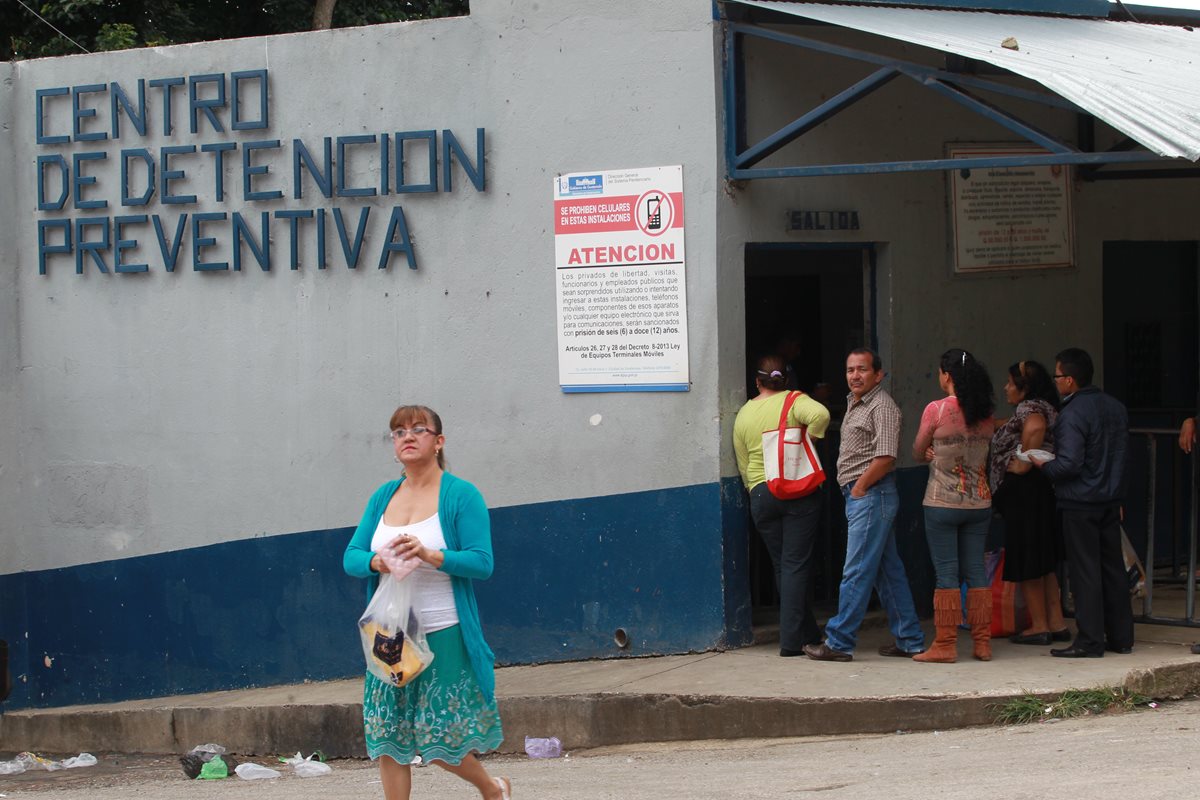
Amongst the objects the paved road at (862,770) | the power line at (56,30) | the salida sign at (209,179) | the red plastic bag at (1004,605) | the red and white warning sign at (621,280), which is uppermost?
the power line at (56,30)

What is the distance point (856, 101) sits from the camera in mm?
8539

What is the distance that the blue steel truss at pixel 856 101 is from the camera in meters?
7.59

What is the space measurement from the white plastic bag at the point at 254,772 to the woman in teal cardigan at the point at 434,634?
9.36ft

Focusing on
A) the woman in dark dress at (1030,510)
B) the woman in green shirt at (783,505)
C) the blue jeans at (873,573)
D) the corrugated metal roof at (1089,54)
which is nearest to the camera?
the corrugated metal roof at (1089,54)

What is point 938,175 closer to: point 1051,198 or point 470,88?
point 1051,198

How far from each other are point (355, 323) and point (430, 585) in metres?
4.00

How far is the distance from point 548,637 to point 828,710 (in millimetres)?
2026

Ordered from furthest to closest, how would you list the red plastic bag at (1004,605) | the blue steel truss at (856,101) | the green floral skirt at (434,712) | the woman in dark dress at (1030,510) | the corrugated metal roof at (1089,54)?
the red plastic bag at (1004,605)
the woman in dark dress at (1030,510)
the blue steel truss at (856,101)
the corrugated metal roof at (1089,54)
the green floral skirt at (434,712)

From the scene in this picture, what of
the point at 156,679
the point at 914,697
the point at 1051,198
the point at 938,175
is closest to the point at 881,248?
the point at 938,175

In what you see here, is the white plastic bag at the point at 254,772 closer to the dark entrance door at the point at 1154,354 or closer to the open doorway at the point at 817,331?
the open doorway at the point at 817,331

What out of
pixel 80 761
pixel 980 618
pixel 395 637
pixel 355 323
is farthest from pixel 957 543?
pixel 80 761

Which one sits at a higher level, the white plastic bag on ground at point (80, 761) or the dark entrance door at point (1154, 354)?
the dark entrance door at point (1154, 354)

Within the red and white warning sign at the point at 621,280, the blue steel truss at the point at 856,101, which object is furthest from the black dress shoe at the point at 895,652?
the blue steel truss at the point at 856,101

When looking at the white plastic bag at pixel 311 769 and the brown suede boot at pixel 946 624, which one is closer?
the brown suede boot at pixel 946 624
